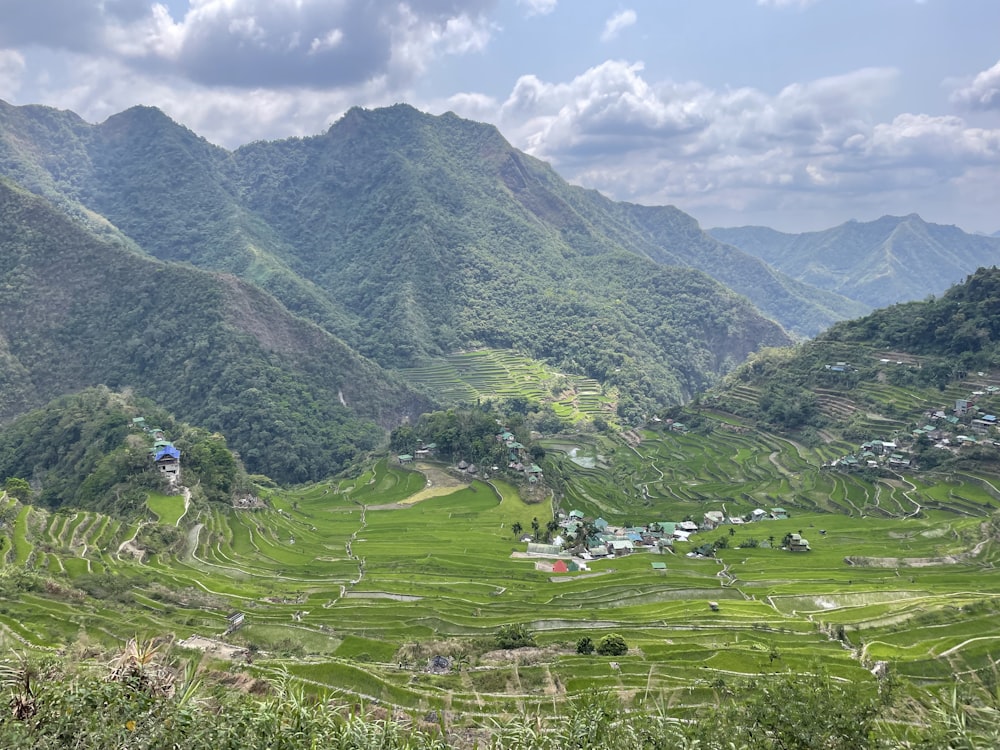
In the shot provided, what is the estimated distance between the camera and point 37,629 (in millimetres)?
32188

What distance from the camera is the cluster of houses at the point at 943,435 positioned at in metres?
72.5

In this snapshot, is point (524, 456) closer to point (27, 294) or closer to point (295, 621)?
point (295, 621)

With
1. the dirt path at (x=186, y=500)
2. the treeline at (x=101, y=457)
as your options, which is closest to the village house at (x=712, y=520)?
the treeline at (x=101, y=457)

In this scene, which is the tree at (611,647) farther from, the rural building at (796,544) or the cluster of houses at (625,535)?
the rural building at (796,544)

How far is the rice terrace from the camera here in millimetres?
31062

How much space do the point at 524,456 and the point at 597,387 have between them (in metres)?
77.5

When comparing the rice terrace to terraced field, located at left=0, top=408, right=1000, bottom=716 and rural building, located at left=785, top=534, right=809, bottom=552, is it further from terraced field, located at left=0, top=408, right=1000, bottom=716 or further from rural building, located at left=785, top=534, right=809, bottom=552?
rural building, located at left=785, top=534, right=809, bottom=552

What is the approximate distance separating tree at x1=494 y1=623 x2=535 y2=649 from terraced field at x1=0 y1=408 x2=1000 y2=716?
109cm

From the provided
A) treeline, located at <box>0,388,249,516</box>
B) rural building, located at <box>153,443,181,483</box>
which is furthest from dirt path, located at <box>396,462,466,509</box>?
rural building, located at <box>153,443,181,483</box>

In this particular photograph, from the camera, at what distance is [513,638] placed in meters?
35.2

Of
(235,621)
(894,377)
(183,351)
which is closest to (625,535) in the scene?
(235,621)

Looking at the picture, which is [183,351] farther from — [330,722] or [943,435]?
[943,435]

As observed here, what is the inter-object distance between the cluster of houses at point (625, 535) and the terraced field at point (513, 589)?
1.83 meters

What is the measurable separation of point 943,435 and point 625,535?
137ft
